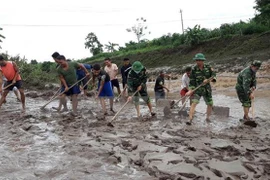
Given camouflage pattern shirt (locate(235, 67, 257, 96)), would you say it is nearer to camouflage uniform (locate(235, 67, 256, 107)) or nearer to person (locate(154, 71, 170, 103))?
camouflage uniform (locate(235, 67, 256, 107))

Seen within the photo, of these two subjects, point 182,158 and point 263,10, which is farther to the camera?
point 263,10

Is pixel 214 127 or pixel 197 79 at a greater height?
pixel 197 79

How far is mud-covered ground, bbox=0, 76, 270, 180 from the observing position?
438cm

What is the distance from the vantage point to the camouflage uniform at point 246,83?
740cm

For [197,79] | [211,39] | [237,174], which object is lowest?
[237,174]

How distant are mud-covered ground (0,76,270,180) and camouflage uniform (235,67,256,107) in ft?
1.92

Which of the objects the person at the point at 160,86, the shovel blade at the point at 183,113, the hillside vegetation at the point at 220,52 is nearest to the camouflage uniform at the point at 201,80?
the shovel blade at the point at 183,113

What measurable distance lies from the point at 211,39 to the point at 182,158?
28759mm

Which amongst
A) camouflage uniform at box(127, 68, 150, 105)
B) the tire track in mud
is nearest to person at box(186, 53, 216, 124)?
the tire track in mud

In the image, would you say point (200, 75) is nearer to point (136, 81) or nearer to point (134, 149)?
point (136, 81)

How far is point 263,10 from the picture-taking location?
2419 centimetres

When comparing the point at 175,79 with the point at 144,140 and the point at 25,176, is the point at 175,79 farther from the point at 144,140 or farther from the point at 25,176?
the point at 25,176

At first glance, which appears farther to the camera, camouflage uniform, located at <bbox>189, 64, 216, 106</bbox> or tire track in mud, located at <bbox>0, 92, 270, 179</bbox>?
camouflage uniform, located at <bbox>189, 64, 216, 106</bbox>

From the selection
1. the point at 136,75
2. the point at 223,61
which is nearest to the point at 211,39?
the point at 223,61
